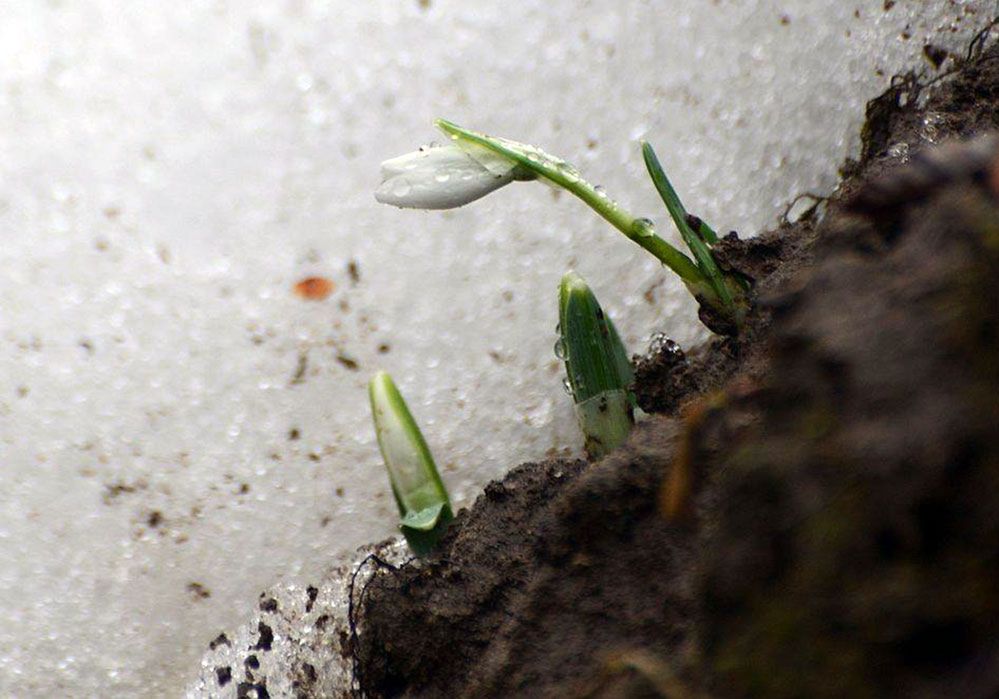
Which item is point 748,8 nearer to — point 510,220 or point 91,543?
point 510,220

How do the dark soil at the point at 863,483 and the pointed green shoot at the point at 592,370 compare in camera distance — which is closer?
the dark soil at the point at 863,483

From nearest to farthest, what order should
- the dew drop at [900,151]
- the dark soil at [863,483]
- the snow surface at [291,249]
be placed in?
the dark soil at [863,483] → the dew drop at [900,151] → the snow surface at [291,249]

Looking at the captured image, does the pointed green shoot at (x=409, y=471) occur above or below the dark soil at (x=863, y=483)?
above

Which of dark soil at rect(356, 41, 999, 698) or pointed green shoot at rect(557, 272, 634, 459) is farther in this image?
pointed green shoot at rect(557, 272, 634, 459)

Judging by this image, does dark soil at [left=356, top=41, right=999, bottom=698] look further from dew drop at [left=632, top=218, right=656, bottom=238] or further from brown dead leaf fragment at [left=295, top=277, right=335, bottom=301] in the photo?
brown dead leaf fragment at [left=295, top=277, right=335, bottom=301]

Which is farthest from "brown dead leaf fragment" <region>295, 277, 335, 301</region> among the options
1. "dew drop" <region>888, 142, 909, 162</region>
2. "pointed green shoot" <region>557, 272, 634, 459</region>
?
"dew drop" <region>888, 142, 909, 162</region>

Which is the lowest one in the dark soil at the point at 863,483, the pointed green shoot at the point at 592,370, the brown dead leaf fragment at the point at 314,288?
the dark soil at the point at 863,483

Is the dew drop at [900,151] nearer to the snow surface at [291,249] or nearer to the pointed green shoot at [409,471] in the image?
the snow surface at [291,249]

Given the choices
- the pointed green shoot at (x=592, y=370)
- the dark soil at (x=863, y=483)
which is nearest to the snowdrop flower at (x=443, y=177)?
the pointed green shoot at (x=592, y=370)
